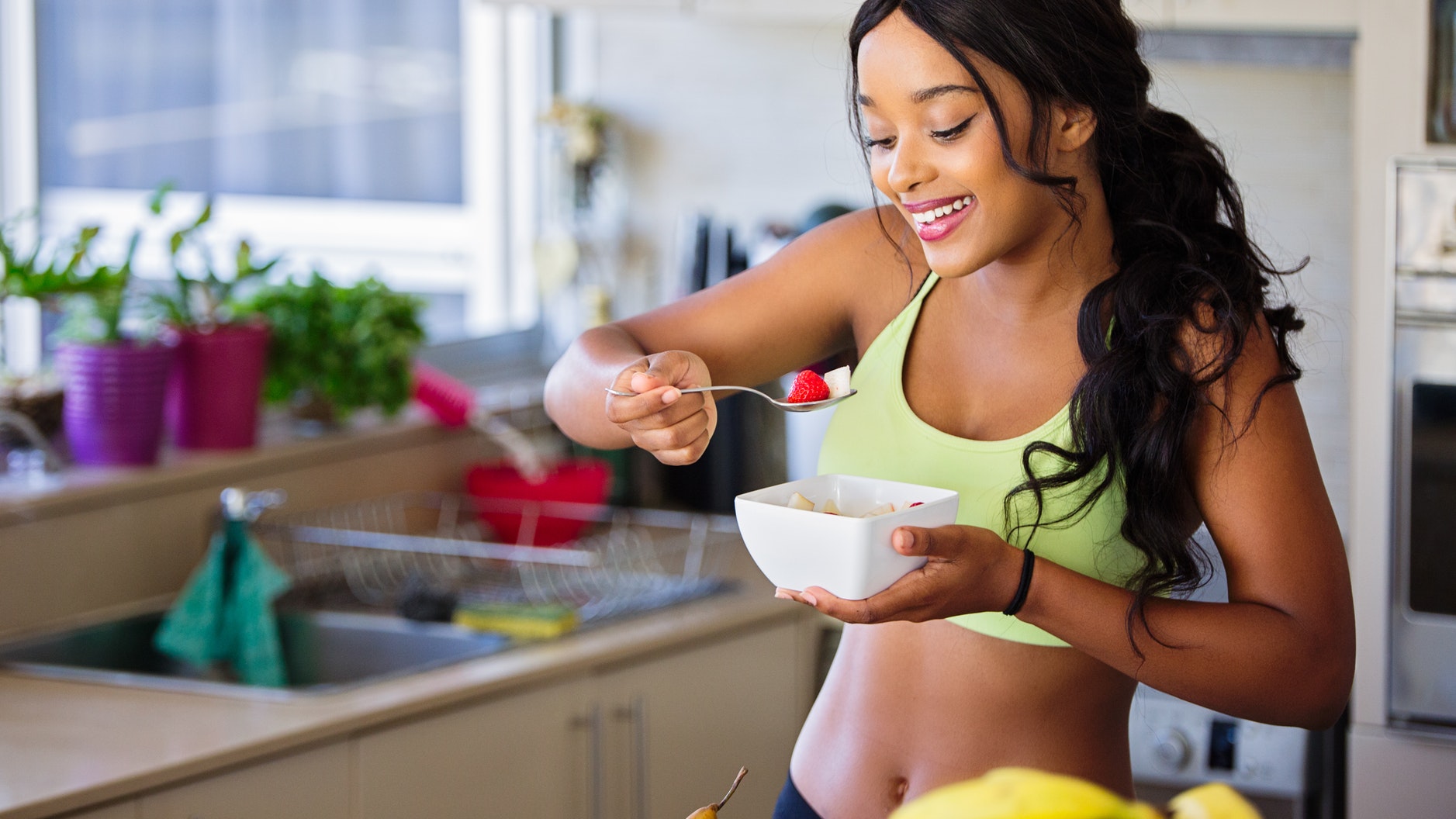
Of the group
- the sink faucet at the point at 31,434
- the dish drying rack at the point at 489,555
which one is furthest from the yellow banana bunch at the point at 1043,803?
the sink faucet at the point at 31,434

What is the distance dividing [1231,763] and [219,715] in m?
1.45

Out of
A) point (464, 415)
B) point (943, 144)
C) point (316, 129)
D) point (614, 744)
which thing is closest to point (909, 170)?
point (943, 144)

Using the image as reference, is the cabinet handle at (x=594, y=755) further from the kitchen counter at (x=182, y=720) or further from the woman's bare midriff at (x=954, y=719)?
the woman's bare midriff at (x=954, y=719)

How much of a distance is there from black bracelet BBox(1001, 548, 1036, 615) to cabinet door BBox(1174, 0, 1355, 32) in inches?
53.6

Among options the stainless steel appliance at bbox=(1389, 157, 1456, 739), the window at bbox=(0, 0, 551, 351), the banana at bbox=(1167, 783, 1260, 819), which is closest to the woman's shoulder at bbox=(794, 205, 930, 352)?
the banana at bbox=(1167, 783, 1260, 819)

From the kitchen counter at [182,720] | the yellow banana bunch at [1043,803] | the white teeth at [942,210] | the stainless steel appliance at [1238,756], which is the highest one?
the white teeth at [942,210]

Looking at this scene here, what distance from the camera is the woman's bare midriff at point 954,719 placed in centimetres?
127

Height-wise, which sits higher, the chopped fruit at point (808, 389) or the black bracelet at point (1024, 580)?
the chopped fruit at point (808, 389)

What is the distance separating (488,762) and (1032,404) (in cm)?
94

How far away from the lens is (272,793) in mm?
1645

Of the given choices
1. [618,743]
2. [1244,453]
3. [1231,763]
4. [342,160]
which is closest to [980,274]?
[1244,453]

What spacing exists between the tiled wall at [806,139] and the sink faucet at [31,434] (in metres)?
1.16

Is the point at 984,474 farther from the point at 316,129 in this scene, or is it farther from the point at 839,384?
the point at 316,129

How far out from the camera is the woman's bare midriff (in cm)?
127
